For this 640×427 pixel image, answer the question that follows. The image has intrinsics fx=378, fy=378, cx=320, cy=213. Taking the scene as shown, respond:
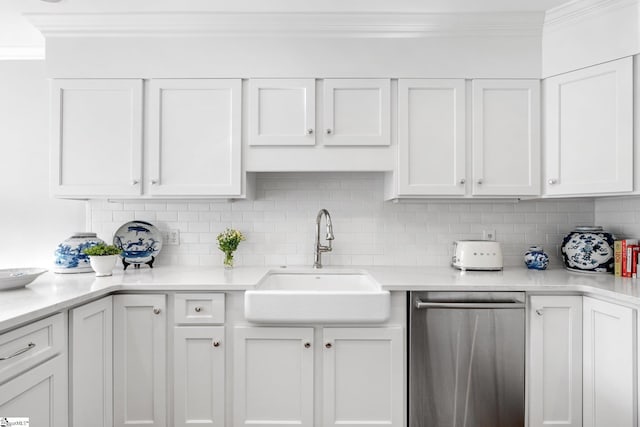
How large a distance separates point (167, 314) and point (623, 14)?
2921mm

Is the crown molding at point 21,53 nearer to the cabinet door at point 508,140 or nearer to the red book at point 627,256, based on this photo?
the cabinet door at point 508,140

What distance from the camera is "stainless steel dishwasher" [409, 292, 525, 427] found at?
193 cm

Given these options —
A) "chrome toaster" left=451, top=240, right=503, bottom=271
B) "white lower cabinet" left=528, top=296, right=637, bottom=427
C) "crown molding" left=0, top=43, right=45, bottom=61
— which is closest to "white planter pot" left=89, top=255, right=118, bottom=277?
"crown molding" left=0, top=43, right=45, bottom=61

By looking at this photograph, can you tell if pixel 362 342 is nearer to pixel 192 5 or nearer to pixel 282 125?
pixel 282 125

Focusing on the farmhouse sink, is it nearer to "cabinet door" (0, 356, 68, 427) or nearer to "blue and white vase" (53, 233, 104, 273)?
"cabinet door" (0, 356, 68, 427)

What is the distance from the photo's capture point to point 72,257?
231cm

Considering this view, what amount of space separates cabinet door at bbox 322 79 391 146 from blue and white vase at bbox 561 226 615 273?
1.39 metres

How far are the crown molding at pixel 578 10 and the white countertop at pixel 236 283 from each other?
1484 millimetres

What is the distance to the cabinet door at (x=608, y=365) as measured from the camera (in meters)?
1.70

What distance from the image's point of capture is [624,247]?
2.23m

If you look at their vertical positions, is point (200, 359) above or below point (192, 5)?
below

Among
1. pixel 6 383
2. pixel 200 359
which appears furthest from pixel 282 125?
pixel 6 383

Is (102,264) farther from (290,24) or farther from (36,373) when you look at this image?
(290,24)

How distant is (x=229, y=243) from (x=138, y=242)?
0.65 m
